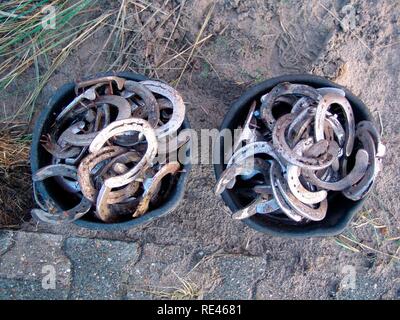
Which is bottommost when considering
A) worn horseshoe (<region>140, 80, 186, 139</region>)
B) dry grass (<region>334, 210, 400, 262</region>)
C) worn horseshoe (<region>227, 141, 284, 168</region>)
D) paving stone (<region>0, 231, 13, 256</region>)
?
dry grass (<region>334, 210, 400, 262</region>)

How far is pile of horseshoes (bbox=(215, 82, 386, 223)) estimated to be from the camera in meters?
1.21

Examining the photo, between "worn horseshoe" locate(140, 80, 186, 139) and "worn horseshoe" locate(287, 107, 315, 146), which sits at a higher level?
"worn horseshoe" locate(140, 80, 186, 139)

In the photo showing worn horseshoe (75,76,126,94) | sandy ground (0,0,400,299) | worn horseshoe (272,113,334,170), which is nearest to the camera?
worn horseshoe (272,113,334,170)

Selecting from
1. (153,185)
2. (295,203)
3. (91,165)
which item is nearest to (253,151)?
(295,203)

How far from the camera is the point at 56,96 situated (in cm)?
134

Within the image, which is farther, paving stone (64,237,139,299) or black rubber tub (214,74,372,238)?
paving stone (64,237,139,299)

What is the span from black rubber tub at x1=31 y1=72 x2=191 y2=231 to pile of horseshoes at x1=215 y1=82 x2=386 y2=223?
12cm

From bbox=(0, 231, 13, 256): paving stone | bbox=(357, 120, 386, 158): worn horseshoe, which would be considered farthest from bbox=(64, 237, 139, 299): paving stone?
bbox=(357, 120, 386, 158): worn horseshoe

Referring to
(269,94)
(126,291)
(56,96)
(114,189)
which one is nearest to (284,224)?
(269,94)

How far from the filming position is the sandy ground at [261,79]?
157cm

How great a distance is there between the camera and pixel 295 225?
1.35m

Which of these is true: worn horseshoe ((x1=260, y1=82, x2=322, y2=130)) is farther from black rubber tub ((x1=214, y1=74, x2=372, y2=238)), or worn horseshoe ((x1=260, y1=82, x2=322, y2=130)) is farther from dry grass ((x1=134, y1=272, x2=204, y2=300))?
dry grass ((x1=134, y1=272, x2=204, y2=300))
